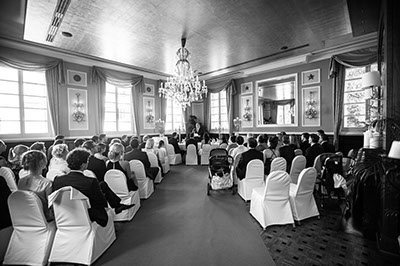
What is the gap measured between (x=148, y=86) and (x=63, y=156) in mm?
7525

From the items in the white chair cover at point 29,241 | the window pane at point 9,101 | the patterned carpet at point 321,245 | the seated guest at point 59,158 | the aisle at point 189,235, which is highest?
the window pane at point 9,101

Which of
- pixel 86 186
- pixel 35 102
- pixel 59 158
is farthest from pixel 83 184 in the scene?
pixel 35 102

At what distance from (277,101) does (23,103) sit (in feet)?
32.8

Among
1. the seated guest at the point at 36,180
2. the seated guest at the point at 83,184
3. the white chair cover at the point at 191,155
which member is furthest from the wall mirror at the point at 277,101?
the seated guest at the point at 36,180

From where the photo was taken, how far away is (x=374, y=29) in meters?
4.73

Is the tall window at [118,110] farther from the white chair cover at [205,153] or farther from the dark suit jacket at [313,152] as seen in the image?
the dark suit jacket at [313,152]

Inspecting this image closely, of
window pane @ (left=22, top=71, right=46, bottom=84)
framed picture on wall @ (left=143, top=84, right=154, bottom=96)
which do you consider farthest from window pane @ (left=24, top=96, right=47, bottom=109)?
framed picture on wall @ (left=143, top=84, right=154, bottom=96)

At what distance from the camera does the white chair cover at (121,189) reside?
2957 mm

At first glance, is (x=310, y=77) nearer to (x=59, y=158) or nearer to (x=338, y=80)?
(x=338, y=80)

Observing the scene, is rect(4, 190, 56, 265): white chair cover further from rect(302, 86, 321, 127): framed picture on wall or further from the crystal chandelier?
rect(302, 86, 321, 127): framed picture on wall

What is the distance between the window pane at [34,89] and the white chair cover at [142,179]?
5.56 m

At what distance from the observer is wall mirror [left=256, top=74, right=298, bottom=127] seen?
8.16 m

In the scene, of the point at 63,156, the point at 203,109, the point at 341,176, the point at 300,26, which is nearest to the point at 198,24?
the point at 300,26

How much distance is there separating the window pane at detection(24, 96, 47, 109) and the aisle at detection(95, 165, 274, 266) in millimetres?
5865
